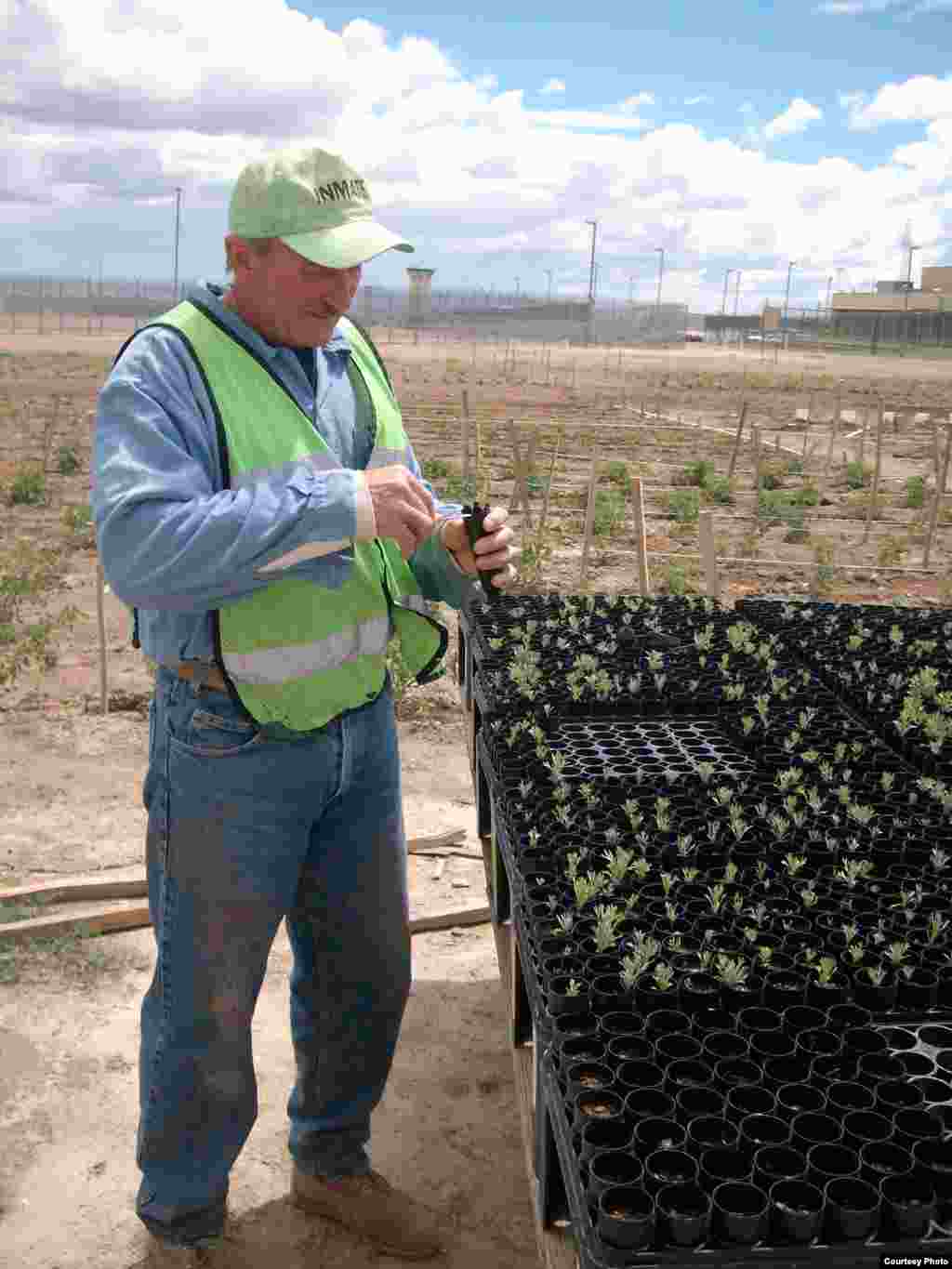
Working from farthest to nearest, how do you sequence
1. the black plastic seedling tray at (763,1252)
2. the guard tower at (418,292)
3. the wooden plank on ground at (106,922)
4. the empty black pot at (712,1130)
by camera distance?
the guard tower at (418,292) < the wooden plank on ground at (106,922) < the empty black pot at (712,1130) < the black plastic seedling tray at (763,1252)

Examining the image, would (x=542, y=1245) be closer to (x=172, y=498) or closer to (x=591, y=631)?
(x=172, y=498)

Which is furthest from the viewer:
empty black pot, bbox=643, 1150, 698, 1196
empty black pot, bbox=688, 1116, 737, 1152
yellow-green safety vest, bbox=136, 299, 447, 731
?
yellow-green safety vest, bbox=136, 299, 447, 731

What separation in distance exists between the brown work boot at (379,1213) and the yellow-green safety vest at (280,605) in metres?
1.08

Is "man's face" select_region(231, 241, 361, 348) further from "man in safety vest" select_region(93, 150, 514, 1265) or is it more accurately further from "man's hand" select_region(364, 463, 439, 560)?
"man's hand" select_region(364, 463, 439, 560)

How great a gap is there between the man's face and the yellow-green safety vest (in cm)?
6

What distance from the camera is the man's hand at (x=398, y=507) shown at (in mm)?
1905

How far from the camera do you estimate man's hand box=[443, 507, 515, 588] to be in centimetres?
227

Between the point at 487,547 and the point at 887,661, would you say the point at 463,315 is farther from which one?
the point at 487,547

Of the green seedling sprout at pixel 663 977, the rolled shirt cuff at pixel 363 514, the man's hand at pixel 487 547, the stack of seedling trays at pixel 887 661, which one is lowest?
the green seedling sprout at pixel 663 977

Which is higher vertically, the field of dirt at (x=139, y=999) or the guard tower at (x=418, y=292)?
the guard tower at (x=418, y=292)

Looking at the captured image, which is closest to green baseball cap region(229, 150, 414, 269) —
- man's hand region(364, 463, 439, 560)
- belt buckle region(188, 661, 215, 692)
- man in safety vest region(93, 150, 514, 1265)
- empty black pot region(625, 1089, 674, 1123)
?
man in safety vest region(93, 150, 514, 1265)

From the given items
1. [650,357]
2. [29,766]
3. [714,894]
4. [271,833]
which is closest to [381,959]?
[271,833]

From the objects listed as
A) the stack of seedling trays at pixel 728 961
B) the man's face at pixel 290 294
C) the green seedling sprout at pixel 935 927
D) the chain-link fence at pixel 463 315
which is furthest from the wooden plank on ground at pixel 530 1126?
the chain-link fence at pixel 463 315

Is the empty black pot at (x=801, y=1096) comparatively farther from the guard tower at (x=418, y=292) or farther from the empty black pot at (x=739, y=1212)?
the guard tower at (x=418, y=292)
